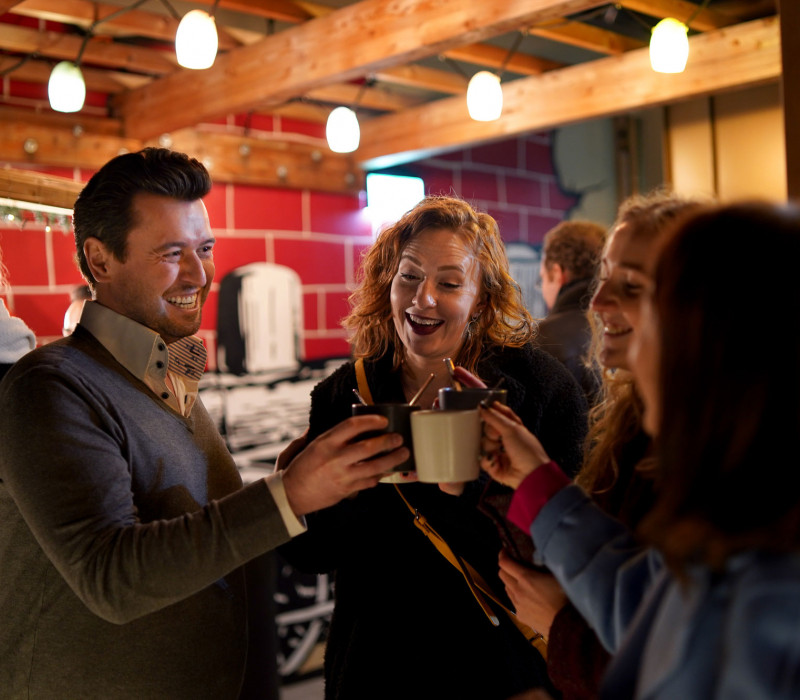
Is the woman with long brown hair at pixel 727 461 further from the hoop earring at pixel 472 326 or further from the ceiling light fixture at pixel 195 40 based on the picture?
the ceiling light fixture at pixel 195 40

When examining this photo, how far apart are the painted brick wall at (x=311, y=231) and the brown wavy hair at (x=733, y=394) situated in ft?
10.9

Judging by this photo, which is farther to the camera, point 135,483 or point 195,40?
point 195,40

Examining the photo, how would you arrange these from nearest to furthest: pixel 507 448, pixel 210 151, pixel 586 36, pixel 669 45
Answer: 1. pixel 507 448
2. pixel 669 45
3. pixel 586 36
4. pixel 210 151

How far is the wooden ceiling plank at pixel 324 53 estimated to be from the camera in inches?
116

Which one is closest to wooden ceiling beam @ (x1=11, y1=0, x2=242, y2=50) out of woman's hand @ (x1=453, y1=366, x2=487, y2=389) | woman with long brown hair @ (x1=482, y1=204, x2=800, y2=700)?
woman's hand @ (x1=453, y1=366, x2=487, y2=389)

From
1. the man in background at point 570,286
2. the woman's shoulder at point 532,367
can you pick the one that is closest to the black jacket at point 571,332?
the man in background at point 570,286

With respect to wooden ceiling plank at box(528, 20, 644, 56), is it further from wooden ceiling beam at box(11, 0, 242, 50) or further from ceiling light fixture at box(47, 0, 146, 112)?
ceiling light fixture at box(47, 0, 146, 112)

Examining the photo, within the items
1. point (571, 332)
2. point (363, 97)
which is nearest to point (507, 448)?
point (571, 332)

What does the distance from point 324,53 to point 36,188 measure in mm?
1942

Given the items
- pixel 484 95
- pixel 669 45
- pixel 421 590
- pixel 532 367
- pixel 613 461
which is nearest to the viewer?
pixel 613 461

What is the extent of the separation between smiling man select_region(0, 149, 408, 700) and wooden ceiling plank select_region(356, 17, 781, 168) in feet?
9.40

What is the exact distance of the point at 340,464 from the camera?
111cm

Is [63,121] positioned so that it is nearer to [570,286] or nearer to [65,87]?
[65,87]

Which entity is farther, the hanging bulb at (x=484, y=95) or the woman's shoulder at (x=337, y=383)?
the hanging bulb at (x=484, y=95)
